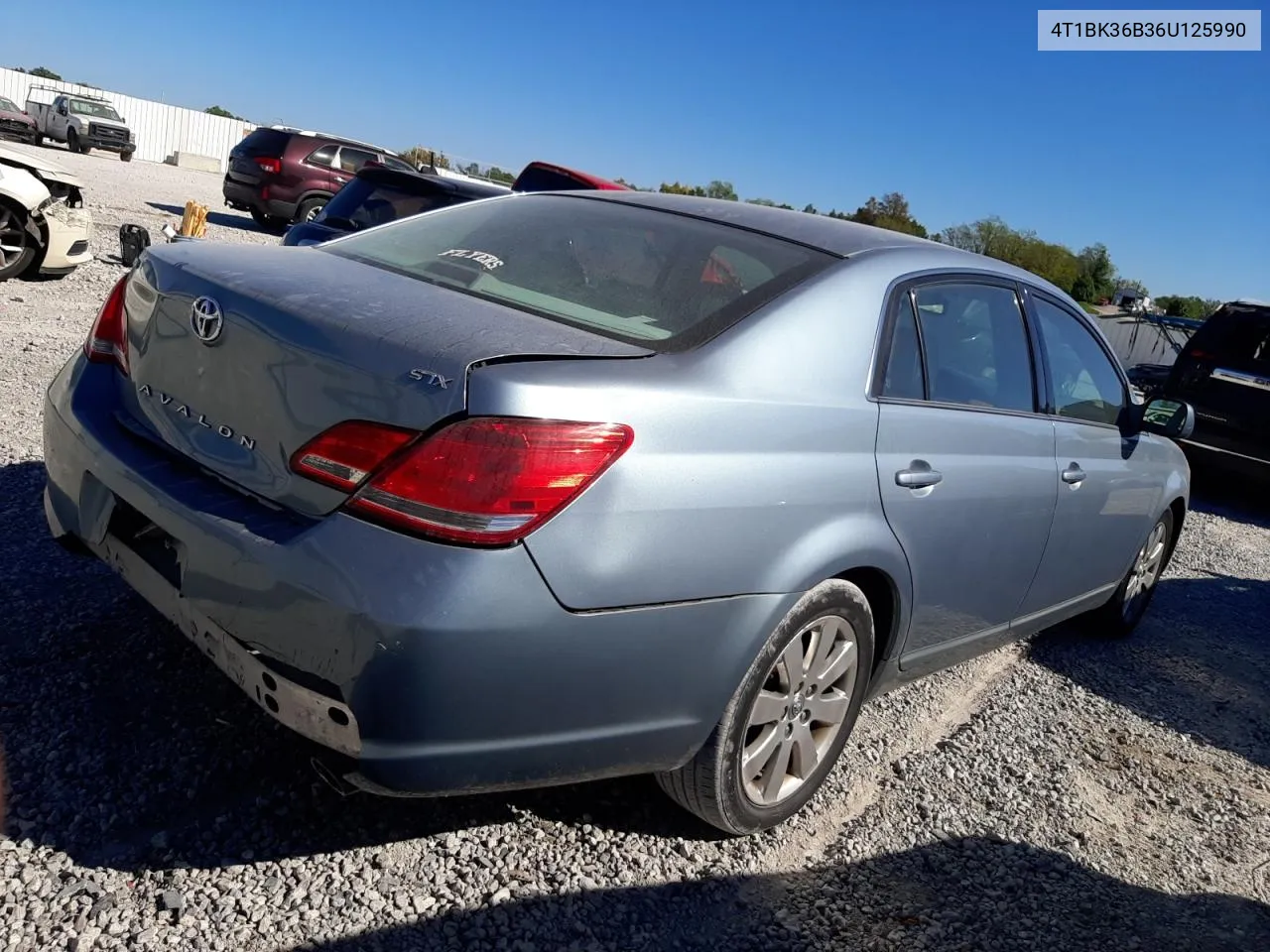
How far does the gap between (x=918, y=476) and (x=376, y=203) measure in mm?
6266

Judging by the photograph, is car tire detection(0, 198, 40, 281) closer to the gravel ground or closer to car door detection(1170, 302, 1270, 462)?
the gravel ground

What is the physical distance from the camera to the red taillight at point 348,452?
2041mm

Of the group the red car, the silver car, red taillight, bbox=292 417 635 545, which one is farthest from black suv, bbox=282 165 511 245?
the red car

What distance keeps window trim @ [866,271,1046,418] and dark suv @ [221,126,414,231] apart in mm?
14931

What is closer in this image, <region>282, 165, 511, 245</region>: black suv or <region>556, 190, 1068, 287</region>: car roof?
<region>556, 190, 1068, 287</region>: car roof

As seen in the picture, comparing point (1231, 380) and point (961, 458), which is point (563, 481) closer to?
point (961, 458)

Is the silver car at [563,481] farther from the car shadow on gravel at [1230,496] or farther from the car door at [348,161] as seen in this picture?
the car door at [348,161]

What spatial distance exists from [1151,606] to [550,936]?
4.74 metres

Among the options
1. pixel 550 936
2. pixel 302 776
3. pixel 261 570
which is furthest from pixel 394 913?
pixel 261 570

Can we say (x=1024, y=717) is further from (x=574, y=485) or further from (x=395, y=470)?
(x=395, y=470)

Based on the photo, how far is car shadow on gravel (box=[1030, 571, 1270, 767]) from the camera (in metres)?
4.29

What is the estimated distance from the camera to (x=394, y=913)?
2270mm

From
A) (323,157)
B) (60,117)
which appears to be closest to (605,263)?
(323,157)

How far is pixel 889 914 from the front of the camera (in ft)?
8.59
